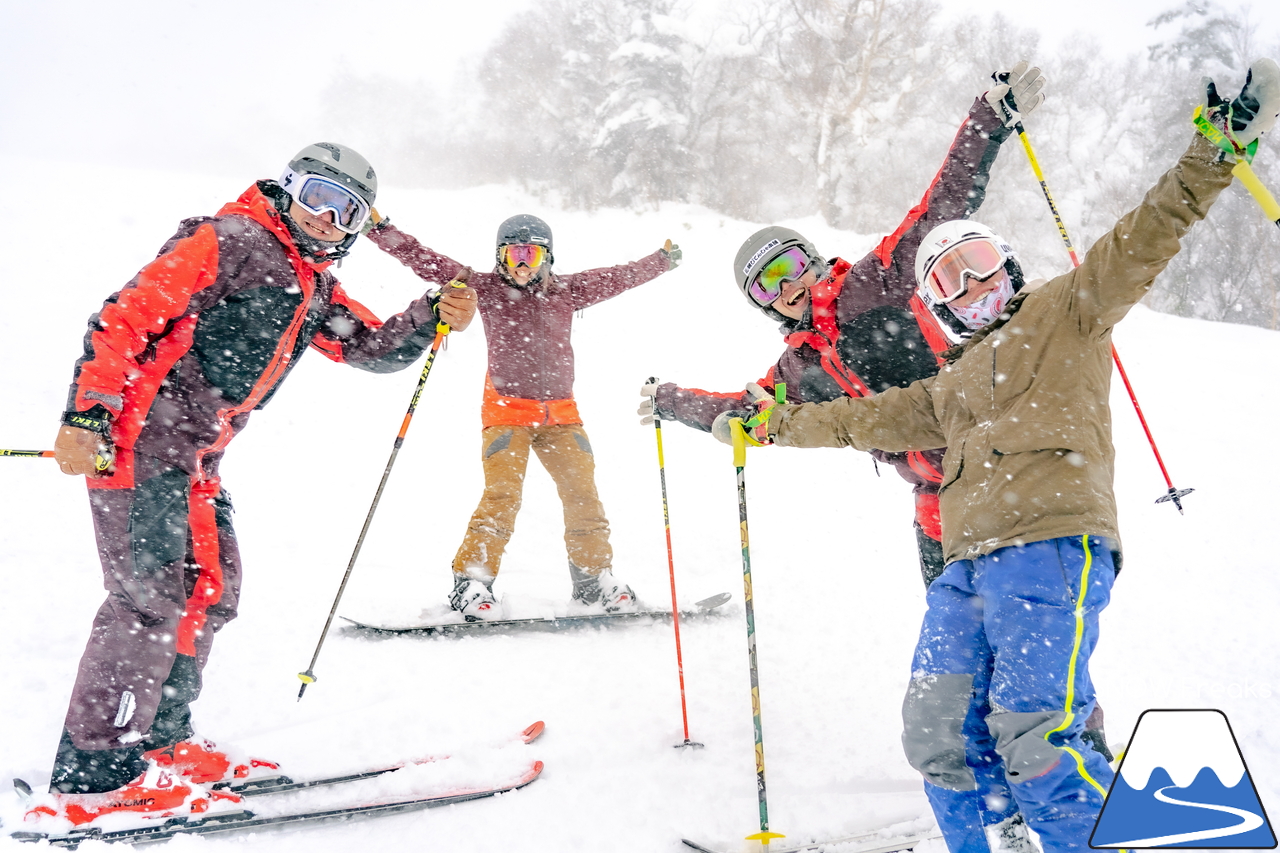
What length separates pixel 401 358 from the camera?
3715 mm

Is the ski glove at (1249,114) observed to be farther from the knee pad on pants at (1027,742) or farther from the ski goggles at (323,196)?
the ski goggles at (323,196)

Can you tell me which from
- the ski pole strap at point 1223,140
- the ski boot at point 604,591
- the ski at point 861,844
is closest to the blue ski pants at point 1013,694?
the ski at point 861,844

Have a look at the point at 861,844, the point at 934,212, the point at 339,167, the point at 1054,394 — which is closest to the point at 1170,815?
the point at 861,844

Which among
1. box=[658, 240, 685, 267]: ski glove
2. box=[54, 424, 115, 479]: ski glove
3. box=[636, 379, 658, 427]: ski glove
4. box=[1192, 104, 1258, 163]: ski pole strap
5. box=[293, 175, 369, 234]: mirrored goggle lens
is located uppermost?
box=[658, 240, 685, 267]: ski glove

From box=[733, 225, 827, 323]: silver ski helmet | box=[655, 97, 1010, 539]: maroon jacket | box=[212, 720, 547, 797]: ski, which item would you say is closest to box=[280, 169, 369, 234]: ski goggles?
box=[733, 225, 827, 323]: silver ski helmet

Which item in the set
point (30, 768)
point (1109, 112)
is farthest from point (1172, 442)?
point (1109, 112)

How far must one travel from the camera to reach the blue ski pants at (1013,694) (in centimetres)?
194

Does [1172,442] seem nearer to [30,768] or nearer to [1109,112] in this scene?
[30,768]

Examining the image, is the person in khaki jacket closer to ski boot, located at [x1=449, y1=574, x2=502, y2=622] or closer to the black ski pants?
the black ski pants

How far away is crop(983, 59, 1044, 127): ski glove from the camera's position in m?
3.18

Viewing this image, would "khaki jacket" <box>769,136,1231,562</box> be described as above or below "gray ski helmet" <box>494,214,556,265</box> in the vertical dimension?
below

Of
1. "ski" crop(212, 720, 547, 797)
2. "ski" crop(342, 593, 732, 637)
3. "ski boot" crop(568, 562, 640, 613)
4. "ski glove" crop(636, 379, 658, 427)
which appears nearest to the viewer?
"ski" crop(212, 720, 547, 797)

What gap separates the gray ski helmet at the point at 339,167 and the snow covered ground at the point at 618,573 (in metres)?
2.63

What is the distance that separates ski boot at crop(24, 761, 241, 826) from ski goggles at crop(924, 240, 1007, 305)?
3465mm
